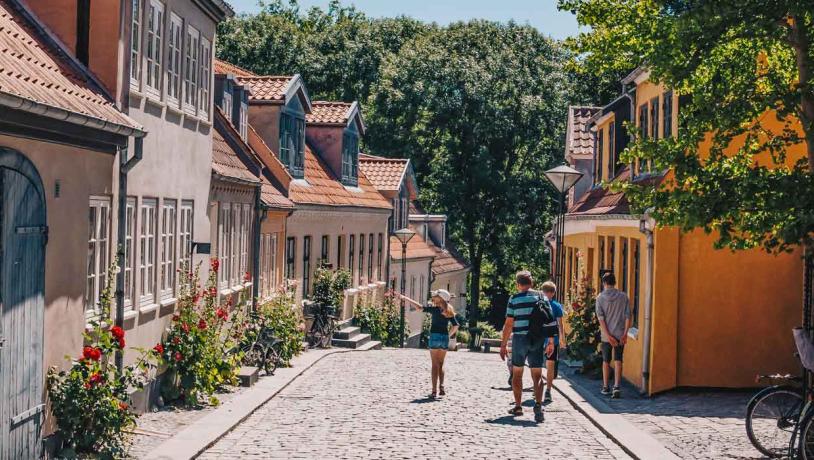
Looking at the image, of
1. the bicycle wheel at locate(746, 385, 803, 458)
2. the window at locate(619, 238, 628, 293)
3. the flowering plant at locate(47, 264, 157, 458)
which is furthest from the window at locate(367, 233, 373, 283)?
the flowering plant at locate(47, 264, 157, 458)

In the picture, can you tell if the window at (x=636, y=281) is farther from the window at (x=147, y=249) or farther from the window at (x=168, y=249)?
the window at (x=147, y=249)

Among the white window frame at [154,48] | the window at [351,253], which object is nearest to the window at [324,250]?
the window at [351,253]

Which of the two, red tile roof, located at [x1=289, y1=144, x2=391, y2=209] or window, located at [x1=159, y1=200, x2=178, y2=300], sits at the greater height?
red tile roof, located at [x1=289, y1=144, x2=391, y2=209]

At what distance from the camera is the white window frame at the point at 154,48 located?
16.1 m

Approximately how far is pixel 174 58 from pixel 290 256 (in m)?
13.8

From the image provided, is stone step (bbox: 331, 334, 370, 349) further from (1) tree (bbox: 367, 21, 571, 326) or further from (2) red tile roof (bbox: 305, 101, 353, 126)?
(1) tree (bbox: 367, 21, 571, 326)

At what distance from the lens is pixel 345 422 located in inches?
621

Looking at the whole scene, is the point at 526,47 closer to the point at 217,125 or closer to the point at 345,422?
the point at 217,125

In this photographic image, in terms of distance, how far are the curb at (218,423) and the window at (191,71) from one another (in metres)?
4.31

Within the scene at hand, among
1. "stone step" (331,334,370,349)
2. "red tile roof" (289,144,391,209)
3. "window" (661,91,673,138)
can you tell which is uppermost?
"window" (661,91,673,138)

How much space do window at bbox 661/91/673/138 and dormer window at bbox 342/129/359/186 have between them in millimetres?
18207

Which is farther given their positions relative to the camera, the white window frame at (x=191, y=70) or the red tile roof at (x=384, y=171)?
the red tile roof at (x=384, y=171)

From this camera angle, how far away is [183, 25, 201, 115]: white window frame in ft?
60.6

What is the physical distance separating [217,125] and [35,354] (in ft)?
50.3
